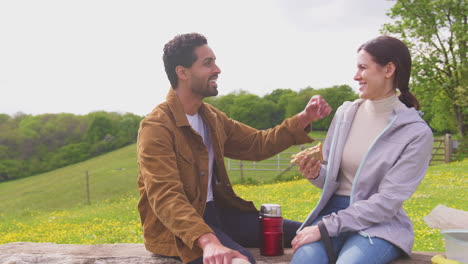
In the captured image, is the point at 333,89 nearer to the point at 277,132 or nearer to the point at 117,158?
the point at 117,158

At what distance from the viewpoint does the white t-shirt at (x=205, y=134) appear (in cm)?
332

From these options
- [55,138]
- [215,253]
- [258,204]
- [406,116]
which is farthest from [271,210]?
[55,138]

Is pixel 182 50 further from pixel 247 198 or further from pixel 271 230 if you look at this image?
pixel 247 198

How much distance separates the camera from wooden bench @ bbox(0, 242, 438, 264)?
326 centimetres

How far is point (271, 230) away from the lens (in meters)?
3.19

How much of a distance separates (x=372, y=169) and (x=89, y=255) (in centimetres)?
229

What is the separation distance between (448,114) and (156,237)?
103 feet

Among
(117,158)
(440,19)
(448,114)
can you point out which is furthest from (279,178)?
(117,158)

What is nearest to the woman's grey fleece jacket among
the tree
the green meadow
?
the green meadow

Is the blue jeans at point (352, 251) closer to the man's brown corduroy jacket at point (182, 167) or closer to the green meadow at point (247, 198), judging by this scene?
the man's brown corduroy jacket at point (182, 167)

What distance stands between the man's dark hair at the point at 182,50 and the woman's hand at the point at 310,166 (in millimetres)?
1027

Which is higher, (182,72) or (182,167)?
(182,72)

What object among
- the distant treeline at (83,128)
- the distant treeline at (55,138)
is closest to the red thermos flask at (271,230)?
the distant treeline at (83,128)

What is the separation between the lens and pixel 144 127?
9.96 ft
